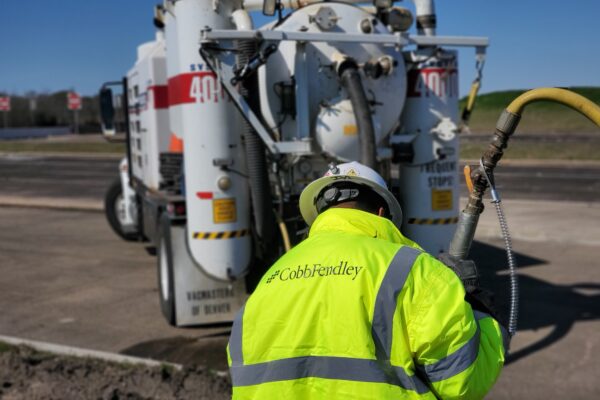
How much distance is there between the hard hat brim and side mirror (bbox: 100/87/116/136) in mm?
8453

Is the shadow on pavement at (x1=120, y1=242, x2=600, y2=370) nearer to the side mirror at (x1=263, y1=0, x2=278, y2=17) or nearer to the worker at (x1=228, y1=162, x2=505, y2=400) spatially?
the side mirror at (x1=263, y1=0, x2=278, y2=17)

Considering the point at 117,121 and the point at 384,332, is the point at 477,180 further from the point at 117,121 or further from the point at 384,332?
the point at 117,121

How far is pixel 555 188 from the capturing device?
1838 cm

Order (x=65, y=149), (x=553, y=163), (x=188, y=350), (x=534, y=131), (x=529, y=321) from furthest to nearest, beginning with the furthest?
1. (x=65, y=149)
2. (x=553, y=163)
3. (x=529, y=321)
4. (x=188, y=350)
5. (x=534, y=131)

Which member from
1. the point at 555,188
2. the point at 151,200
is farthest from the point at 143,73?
the point at 555,188

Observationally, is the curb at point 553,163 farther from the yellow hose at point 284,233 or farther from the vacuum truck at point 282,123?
the yellow hose at point 284,233

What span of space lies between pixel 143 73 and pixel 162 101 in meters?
0.74

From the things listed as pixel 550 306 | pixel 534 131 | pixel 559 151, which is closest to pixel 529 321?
pixel 550 306

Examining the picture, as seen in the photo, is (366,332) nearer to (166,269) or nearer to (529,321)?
(166,269)

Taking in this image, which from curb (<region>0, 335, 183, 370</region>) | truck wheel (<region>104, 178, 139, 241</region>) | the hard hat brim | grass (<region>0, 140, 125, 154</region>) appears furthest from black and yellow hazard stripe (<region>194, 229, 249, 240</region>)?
grass (<region>0, 140, 125, 154</region>)

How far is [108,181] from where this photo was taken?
73.3 feet

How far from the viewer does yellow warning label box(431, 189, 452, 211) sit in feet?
22.0

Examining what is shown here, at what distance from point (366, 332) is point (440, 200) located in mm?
4964

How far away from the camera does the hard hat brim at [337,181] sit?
2293 mm
